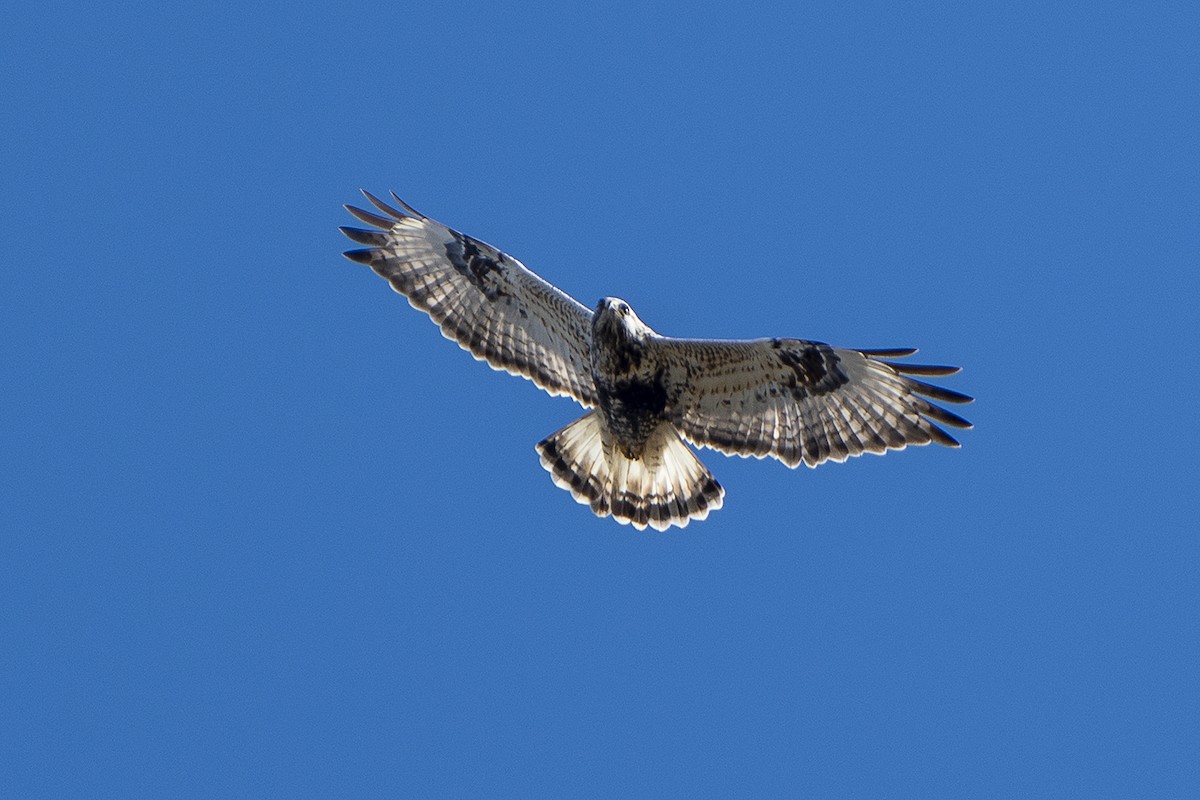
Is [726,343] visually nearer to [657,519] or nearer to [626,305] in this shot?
[626,305]

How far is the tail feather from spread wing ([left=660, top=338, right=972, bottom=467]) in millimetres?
408

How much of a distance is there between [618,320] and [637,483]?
4.49 feet

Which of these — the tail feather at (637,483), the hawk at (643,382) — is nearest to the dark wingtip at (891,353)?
the hawk at (643,382)

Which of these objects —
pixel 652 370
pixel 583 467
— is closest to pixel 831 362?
pixel 652 370

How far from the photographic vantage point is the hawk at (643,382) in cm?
965

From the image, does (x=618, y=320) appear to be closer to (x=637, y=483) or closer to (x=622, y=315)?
(x=622, y=315)

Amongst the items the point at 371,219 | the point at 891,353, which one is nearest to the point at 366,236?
the point at 371,219

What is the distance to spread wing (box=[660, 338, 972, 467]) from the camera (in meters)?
9.64

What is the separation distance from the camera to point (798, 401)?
32.4 feet

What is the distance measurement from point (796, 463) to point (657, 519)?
1.00 metres

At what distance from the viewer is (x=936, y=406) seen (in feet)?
31.6

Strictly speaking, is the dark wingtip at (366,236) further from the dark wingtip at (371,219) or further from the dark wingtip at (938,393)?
the dark wingtip at (938,393)

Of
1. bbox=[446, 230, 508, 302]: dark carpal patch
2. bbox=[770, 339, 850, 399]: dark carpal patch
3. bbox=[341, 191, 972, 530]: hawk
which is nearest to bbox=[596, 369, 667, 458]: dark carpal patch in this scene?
bbox=[341, 191, 972, 530]: hawk

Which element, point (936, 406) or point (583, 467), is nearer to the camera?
point (936, 406)
